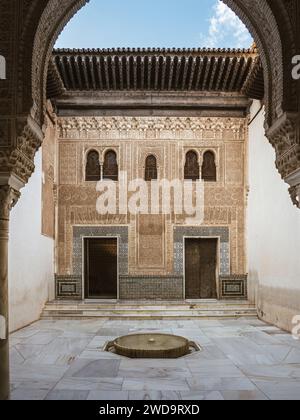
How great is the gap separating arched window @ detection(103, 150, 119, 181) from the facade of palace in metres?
0.02

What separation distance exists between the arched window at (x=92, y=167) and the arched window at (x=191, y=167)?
2.04 meters

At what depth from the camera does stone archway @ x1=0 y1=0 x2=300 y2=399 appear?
335cm

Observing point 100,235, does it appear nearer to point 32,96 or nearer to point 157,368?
point 157,368

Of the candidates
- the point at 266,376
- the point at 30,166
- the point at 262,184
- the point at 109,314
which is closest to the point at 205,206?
the point at 262,184

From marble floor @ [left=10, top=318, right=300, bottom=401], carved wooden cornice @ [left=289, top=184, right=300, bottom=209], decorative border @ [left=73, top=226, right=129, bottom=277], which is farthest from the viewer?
decorative border @ [left=73, top=226, right=129, bottom=277]

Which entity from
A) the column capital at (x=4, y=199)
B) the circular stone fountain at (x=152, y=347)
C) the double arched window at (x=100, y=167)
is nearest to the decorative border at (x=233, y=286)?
the double arched window at (x=100, y=167)

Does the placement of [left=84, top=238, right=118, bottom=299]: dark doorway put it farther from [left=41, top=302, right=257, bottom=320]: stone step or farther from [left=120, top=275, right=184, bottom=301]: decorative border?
[left=41, top=302, right=257, bottom=320]: stone step

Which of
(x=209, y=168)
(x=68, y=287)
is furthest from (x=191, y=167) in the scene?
(x=68, y=287)

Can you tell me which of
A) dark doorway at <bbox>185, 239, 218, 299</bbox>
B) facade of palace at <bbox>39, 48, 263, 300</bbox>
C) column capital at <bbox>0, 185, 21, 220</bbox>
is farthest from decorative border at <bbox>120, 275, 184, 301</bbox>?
column capital at <bbox>0, 185, 21, 220</bbox>

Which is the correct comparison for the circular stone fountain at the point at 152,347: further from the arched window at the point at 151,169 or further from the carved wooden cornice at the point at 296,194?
the arched window at the point at 151,169

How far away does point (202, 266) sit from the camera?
35.4 ft

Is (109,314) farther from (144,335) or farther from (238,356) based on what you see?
(238,356)

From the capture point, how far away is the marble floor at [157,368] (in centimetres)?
409

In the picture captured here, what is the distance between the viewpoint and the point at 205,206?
10.6m
